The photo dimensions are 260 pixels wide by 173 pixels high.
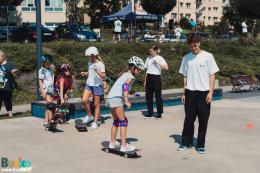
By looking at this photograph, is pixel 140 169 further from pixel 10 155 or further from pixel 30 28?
pixel 30 28

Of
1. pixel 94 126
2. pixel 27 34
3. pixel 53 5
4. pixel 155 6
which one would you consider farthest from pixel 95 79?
pixel 53 5

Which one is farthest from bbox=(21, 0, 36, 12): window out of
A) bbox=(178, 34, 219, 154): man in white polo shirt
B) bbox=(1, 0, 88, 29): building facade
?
bbox=(178, 34, 219, 154): man in white polo shirt

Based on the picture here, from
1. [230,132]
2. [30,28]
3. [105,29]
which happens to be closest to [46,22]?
[105,29]

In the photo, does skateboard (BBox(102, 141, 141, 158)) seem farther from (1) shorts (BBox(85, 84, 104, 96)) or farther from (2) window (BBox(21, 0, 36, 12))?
(2) window (BBox(21, 0, 36, 12))

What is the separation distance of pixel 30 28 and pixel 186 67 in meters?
22.6

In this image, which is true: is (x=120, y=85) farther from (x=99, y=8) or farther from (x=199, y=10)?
(x=199, y=10)

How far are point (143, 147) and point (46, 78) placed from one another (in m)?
2.91

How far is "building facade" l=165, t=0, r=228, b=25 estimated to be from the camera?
291 ft

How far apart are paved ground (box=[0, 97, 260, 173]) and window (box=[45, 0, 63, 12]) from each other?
162 feet

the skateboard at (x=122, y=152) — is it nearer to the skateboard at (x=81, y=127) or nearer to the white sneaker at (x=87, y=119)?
the skateboard at (x=81, y=127)

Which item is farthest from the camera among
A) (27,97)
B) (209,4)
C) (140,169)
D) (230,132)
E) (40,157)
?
(209,4)

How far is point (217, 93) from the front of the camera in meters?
15.4

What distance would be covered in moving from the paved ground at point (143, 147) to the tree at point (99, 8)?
4490cm

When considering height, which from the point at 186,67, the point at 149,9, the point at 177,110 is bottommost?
the point at 177,110
